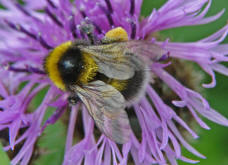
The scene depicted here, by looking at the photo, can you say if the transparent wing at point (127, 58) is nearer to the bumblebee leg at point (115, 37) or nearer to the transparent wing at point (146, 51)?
the transparent wing at point (146, 51)

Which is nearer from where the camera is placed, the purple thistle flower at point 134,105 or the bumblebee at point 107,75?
the bumblebee at point 107,75

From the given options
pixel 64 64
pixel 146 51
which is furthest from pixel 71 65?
pixel 146 51

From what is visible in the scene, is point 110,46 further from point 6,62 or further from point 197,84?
point 6,62

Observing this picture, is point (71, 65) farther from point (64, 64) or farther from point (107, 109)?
point (107, 109)

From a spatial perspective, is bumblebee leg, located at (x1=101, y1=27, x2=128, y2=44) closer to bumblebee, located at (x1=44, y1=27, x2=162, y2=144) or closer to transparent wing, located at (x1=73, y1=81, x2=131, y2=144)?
bumblebee, located at (x1=44, y1=27, x2=162, y2=144)

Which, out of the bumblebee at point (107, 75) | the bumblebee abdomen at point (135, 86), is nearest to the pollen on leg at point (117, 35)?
the bumblebee at point (107, 75)

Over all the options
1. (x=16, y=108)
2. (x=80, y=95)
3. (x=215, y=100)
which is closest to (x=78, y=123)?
(x=16, y=108)

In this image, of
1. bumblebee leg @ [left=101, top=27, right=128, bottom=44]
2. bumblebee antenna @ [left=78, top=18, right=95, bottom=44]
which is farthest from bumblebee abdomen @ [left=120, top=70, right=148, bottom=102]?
Result: bumblebee antenna @ [left=78, top=18, right=95, bottom=44]
